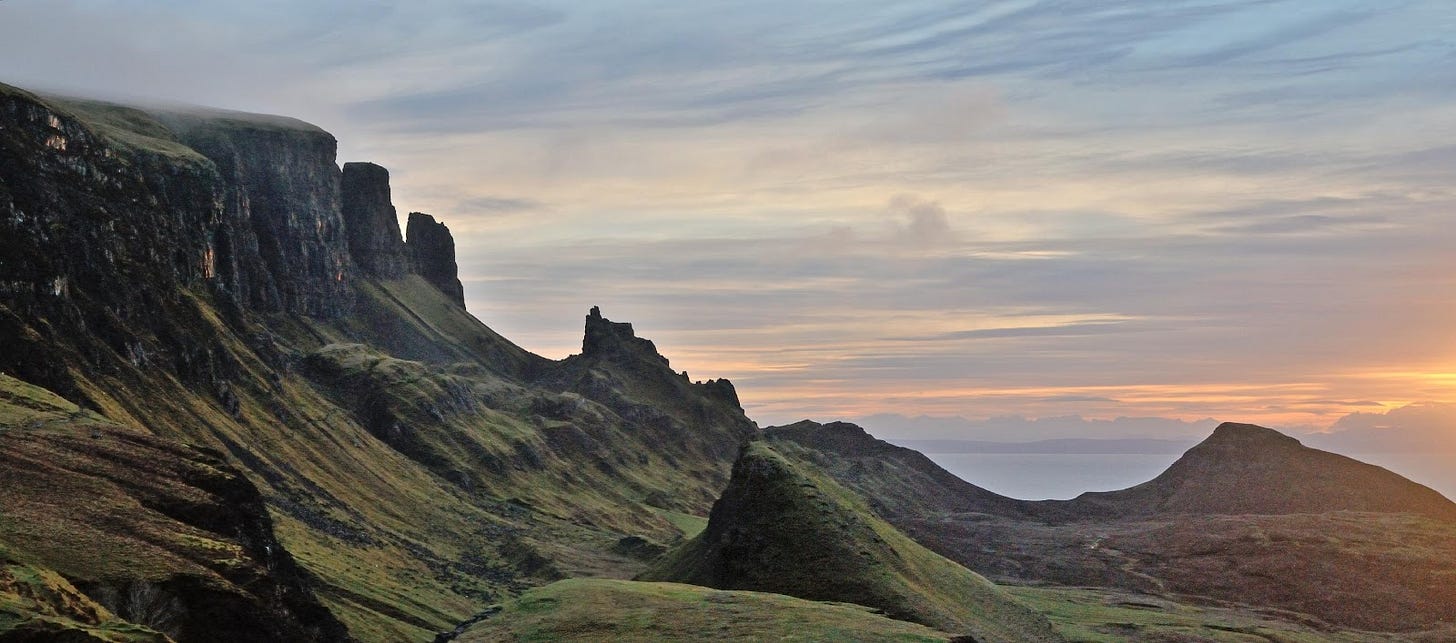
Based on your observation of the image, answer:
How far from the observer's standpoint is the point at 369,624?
529ft

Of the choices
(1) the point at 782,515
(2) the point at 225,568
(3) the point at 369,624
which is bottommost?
(3) the point at 369,624

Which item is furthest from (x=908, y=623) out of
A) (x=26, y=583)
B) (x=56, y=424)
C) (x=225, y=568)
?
(x=56, y=424)

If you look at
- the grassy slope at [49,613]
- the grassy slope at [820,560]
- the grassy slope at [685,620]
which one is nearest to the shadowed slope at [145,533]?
the grassy slope at [49,613]

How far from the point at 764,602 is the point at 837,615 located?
884cm

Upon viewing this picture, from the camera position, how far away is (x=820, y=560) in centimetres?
14062

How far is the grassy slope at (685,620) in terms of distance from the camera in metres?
111

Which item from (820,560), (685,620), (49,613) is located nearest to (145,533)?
(49,613)

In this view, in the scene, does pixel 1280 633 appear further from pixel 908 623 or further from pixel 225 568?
pixel 225 568

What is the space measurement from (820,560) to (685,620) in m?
27.9

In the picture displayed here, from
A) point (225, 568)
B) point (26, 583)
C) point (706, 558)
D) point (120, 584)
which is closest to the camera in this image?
point (26, 583)

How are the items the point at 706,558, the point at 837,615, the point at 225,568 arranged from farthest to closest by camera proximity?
the point at 706,558 → the point at 837,615 → the point at 225,568

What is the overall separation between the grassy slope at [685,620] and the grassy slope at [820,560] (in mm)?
9004

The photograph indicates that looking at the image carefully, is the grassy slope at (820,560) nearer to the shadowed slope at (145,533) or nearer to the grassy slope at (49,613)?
the shadowed slope at (145,533)

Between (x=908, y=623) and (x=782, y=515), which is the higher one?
(x=782, y=515)
